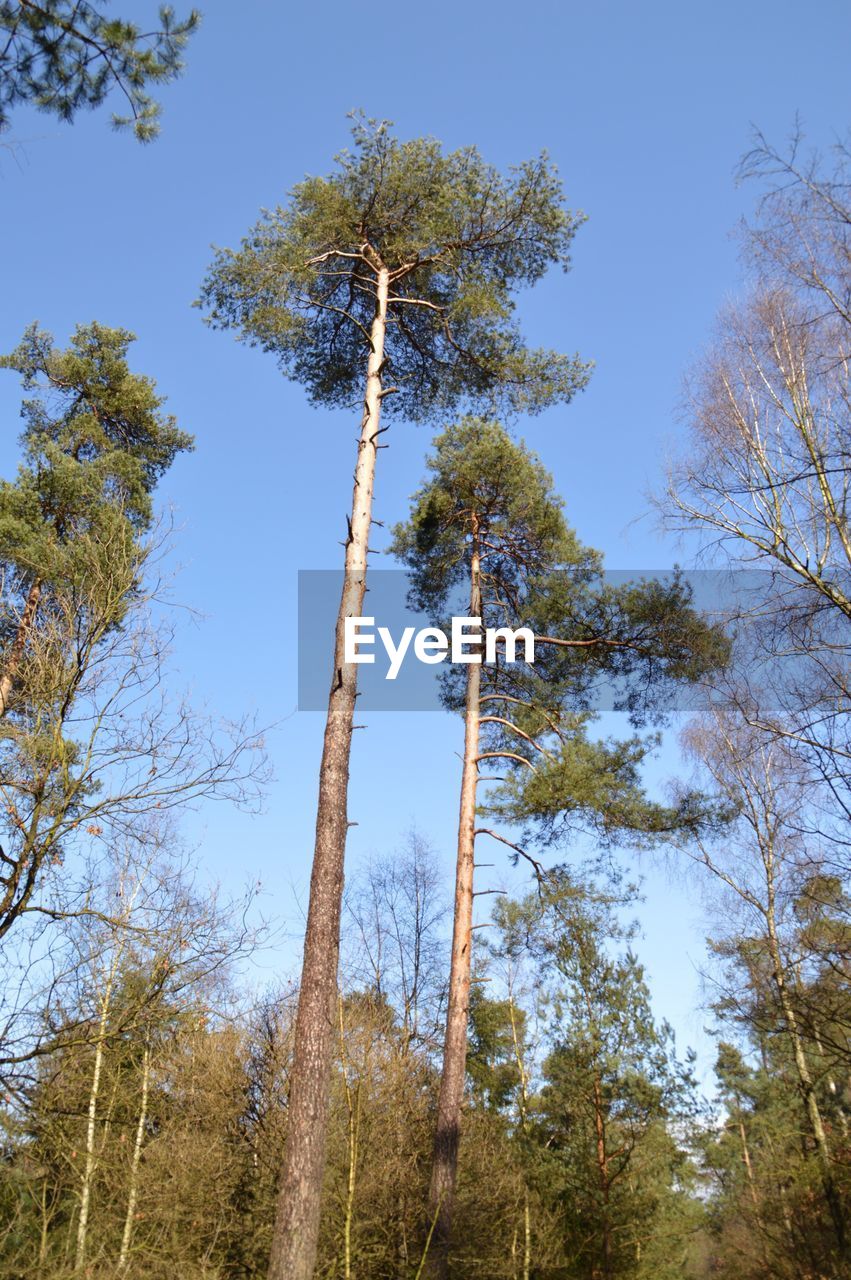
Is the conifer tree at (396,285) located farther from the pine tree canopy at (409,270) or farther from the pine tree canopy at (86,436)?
the pine tree canopy at (86,436)

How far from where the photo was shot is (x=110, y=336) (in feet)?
41.6

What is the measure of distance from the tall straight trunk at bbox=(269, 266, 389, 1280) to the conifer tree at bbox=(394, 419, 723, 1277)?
3318mm

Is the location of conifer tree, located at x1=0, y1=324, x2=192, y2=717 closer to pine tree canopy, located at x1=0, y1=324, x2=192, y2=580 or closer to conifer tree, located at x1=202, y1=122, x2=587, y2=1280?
pine tree canopy, located at x1=0, y1=324, x2=192, y2=580

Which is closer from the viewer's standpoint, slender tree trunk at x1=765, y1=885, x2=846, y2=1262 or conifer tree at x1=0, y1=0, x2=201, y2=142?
conifer tree at x1=0, y1=0, x2=201, y2=142

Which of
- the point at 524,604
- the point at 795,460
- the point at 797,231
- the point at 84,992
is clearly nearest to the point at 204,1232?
the point at 84,992

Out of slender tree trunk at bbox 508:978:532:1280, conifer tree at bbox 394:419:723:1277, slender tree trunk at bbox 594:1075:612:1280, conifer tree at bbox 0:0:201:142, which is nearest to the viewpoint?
conifer tree at bbox 0:0:201:142

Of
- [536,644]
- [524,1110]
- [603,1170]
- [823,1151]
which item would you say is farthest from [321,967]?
[524,1110]

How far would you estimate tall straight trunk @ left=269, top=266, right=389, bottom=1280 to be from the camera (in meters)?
5.31

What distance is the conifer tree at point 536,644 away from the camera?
1030cm

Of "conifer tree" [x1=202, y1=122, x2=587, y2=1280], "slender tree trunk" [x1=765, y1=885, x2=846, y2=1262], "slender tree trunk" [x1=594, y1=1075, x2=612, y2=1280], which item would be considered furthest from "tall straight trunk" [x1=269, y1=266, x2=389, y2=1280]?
"slender tree trunk" [x1=594, y1=1075, x2=612, y2=1280]

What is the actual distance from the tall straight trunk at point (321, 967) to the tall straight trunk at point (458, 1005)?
3041 millimetres

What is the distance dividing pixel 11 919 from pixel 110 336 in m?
10.3

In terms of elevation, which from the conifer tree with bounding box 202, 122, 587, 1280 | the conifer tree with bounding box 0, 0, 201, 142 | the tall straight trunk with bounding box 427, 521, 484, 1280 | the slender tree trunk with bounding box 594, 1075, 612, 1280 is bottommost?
the slender tree trunk with bounding box 594, 1075, 612, 1280

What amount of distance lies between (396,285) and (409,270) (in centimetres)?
31
